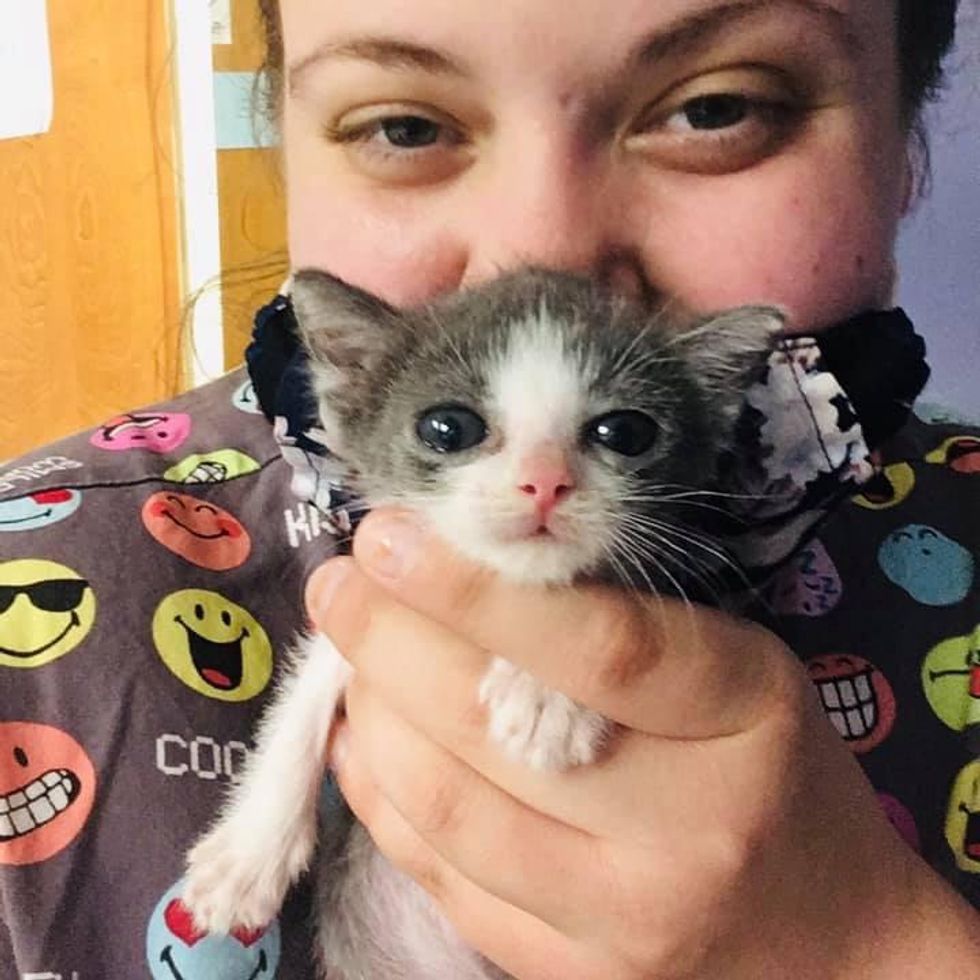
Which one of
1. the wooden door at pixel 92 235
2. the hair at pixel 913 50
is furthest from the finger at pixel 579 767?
the wooden door at pixel 92 235

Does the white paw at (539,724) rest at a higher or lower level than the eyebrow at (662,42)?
lower

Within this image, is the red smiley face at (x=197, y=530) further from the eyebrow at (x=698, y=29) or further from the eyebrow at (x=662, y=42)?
the eyebrow at (x=698, y=29)

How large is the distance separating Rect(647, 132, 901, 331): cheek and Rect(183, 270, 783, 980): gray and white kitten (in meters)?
0.08

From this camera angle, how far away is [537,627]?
865 millimetres

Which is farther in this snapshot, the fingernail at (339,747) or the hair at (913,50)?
the hair at (913,50)

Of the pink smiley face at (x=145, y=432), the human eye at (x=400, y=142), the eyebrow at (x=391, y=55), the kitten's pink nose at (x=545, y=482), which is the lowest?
the pink smiley face at (x=145, y=432)

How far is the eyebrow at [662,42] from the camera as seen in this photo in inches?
38.9

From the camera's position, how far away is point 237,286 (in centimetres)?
222

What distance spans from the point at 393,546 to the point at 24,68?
94.5 inches

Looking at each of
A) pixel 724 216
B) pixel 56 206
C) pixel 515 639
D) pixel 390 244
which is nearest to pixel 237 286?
pixel 56 206

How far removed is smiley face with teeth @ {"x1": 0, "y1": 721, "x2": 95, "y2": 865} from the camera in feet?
3.17

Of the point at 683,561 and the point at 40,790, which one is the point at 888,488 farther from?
the point at 40,790

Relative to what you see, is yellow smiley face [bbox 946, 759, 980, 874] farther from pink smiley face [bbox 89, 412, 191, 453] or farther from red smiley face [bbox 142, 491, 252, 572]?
pink smiley face [bbox 89, 412, 191, 453]

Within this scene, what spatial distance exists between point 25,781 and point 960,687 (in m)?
0.82
